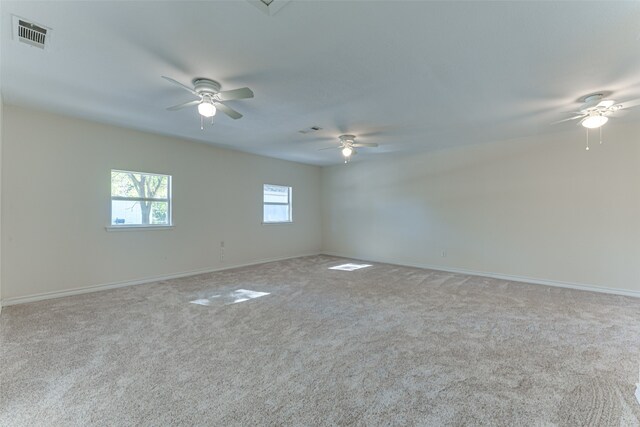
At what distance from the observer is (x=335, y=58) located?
240 cm

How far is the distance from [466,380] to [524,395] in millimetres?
339

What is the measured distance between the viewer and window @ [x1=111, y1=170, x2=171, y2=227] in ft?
14.8

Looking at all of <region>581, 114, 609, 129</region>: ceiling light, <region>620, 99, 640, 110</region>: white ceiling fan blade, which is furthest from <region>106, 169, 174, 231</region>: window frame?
<region>620, 99, 640, 110</region>: white ceiling fan blade

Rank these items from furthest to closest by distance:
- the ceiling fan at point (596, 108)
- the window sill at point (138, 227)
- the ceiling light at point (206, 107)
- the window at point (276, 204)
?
1. the window at point (276, 204)
2. the window sill at point (138, 227)
3. the ceiling fan at point (596, 108)
4. the ceiling light at point (206, 107)

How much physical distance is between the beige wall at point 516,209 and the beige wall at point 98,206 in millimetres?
3066

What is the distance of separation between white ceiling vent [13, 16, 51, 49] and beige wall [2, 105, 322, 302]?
222 centimetres

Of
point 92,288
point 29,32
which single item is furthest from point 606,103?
point 92,288

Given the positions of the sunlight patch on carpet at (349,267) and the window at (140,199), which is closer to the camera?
the window at (140,199)

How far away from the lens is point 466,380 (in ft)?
6.73

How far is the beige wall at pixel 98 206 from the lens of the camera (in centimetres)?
368

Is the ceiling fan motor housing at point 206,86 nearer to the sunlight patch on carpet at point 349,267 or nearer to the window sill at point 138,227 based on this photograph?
the window sill at point 138,227

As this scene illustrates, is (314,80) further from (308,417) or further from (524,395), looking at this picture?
(524,395)

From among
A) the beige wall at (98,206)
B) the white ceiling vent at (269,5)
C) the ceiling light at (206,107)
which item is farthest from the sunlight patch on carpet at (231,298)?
the white ceiling vent at (269,5)

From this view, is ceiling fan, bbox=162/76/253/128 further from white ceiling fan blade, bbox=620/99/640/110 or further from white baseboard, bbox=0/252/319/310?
white ceiling fan blade, bbox=620/99/640/110
